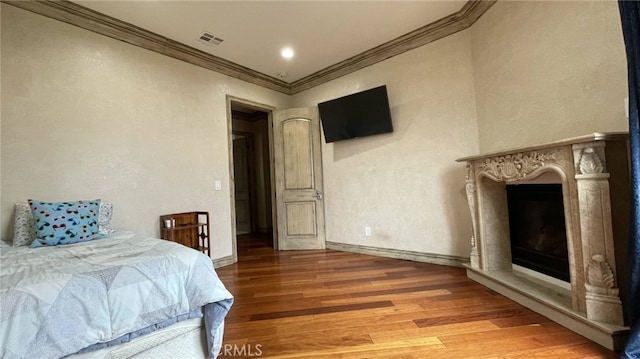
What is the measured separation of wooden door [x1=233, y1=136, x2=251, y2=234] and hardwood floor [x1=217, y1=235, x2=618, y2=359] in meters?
3.32

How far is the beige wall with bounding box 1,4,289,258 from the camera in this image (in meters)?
2.05

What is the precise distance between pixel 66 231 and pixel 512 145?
3.65 metres

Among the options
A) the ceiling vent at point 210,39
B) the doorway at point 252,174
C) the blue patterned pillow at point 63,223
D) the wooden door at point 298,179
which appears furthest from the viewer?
the doorway at point 252,174

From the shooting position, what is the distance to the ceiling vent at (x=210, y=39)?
2.88 metres

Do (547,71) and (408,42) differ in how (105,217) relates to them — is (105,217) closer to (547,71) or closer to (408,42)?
(408,42)

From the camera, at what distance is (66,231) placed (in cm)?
184

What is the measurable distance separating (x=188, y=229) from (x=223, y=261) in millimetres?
653

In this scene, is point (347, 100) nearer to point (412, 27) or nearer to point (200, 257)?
point (412, 27)

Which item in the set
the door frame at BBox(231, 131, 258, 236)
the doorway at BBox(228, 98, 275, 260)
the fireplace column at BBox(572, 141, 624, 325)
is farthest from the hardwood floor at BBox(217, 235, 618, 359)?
the door frame at BBox(231, 131, 258, 236)

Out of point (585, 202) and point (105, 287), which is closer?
point (105, 287)

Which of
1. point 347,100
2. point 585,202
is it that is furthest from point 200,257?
point 347,100

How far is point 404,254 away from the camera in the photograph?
10.7 feet

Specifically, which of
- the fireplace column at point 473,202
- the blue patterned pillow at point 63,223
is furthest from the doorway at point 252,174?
the fireplace column at point 473,202

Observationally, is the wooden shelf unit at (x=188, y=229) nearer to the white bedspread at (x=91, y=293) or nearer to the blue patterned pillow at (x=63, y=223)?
the blue patterned pillow at (x=63, y=223)
